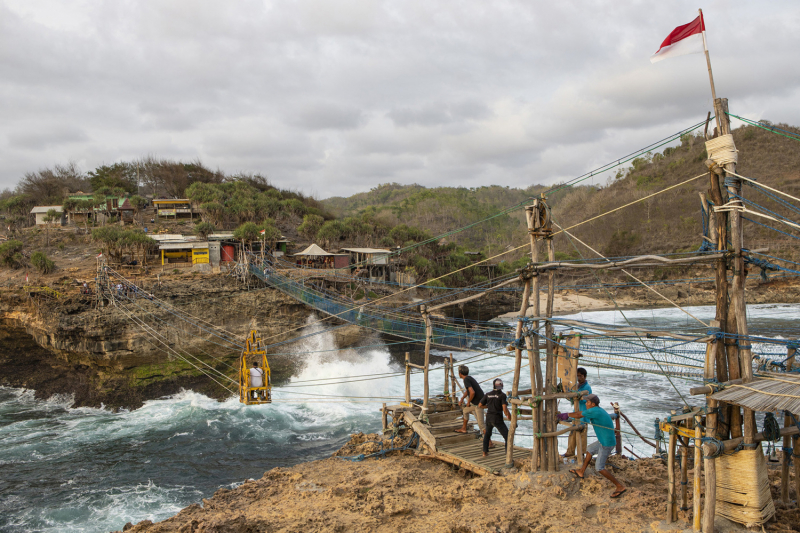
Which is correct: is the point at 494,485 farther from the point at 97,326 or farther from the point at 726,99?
the point at 97,326

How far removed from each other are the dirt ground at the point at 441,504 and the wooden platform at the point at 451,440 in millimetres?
237

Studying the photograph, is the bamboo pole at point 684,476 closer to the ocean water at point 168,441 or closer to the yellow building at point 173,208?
the ocean water at point 168,441

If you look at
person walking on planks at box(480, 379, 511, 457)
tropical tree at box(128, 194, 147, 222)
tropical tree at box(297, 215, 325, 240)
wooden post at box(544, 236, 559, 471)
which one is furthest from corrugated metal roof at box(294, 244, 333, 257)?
wooden post at box(544, 236, 559, 471)

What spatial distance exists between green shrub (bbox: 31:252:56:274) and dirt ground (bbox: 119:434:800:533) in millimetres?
19677

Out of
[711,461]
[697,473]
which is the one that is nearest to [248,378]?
[697,473]

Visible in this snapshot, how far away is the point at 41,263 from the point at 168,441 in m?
12.7

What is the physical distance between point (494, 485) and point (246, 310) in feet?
58.2

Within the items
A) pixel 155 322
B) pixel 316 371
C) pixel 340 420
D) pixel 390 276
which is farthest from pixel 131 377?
pixel 390 276

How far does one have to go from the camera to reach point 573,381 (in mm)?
7254

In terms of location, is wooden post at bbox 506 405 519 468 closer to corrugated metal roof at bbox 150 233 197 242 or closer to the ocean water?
the ocean water

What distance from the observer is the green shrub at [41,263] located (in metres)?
22.4

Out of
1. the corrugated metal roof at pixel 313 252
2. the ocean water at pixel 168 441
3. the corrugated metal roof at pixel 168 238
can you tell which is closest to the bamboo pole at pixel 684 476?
the ocean water at pixel 168 441

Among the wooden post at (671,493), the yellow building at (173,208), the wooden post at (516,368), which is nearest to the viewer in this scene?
the wooden post at (671,493)

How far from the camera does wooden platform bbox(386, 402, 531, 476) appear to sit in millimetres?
8117
